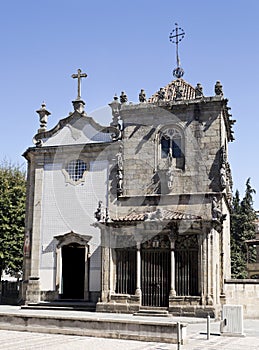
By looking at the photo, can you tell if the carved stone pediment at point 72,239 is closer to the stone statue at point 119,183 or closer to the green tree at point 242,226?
the stone statue at point 119,183

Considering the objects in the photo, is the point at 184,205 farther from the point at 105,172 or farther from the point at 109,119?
the point at 109,119

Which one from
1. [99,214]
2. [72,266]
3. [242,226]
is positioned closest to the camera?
[99,214]

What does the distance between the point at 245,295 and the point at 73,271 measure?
913 centimetres

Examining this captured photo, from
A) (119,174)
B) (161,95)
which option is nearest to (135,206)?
(119,174)

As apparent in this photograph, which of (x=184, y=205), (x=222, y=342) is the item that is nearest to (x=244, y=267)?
(x=184, y=205)

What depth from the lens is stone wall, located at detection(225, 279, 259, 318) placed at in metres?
22.6

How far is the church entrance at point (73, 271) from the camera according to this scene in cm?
2644

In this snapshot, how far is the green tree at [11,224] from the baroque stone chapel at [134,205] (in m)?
5.77

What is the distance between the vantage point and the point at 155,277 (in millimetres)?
22688

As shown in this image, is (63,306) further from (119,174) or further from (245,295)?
(245,295)

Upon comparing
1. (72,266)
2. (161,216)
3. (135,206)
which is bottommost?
(72,266)

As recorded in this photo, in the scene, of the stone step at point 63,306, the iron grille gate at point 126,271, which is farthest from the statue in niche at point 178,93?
the stone step at point 63,306

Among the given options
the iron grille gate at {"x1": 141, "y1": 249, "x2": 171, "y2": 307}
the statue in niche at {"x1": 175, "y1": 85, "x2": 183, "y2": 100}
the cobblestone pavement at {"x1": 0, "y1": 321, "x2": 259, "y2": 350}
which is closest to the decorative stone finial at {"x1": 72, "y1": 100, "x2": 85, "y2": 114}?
the statue in niche at {"x1": 175, "y1": 85, "x2": 183, "y2": 100}

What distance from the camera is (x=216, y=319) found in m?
21.2
